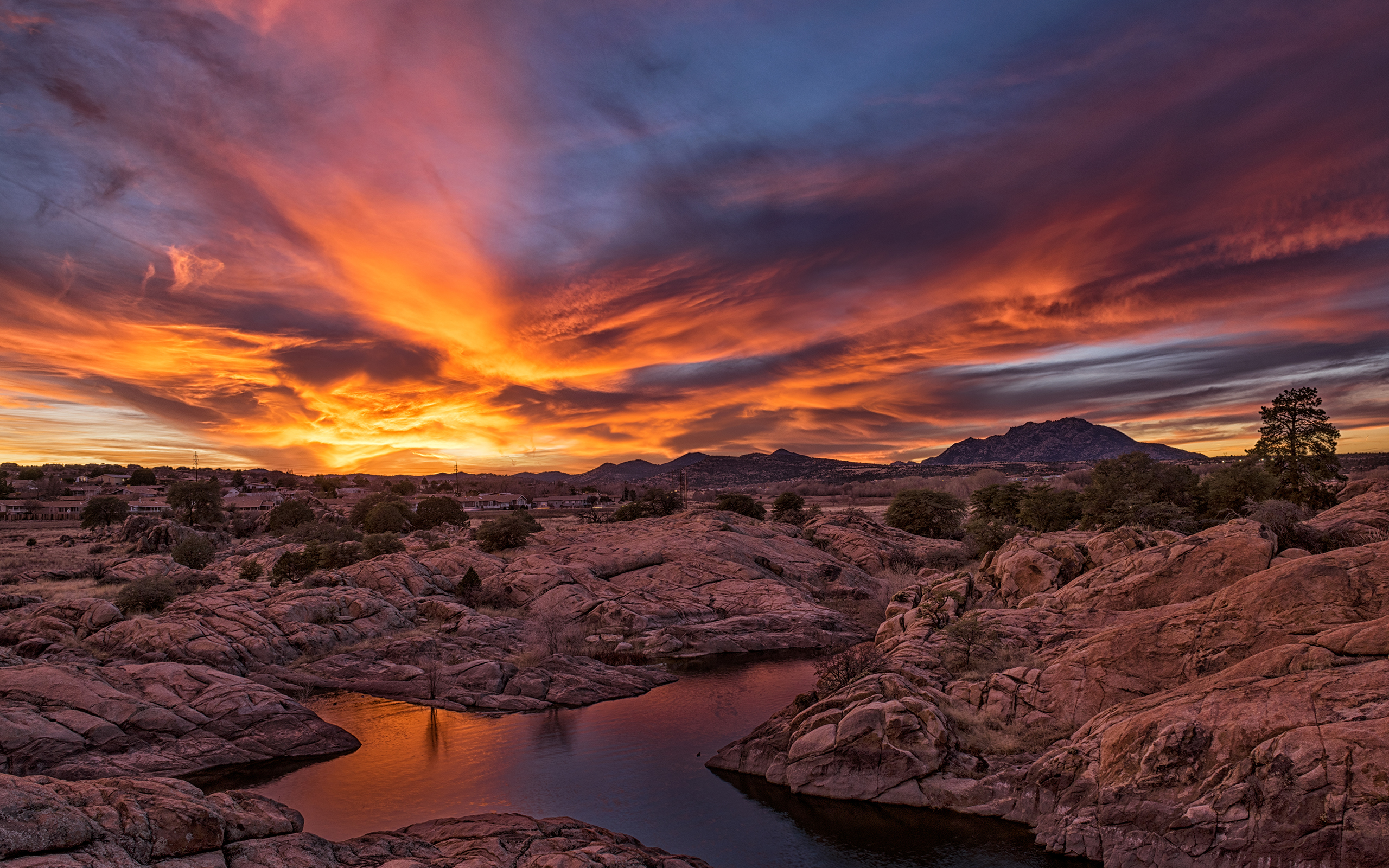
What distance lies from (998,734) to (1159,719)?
7169mm

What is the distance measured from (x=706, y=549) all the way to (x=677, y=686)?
27021mm

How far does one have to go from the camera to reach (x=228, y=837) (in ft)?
57.6

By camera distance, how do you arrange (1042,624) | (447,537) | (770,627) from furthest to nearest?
(447,537) < (770,627) < (1042,624)

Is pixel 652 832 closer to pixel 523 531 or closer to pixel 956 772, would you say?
pixel 956 772

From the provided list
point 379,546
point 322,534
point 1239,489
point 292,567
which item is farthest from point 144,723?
point 1239,489

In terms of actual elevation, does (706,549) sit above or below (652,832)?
above

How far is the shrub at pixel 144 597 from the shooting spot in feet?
162

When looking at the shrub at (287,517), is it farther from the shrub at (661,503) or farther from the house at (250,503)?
the shrub at (661,503)

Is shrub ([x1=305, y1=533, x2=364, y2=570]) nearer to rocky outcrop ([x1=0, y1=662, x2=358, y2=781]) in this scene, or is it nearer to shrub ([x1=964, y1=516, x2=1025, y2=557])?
rocky outcrop ([x1=0, y1=662, x2=358, y2=781])

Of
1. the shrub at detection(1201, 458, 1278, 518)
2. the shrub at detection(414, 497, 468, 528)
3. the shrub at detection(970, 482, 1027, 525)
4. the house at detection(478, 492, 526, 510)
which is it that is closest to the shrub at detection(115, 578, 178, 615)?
the shrub at detection(414, 497, 468, 528)

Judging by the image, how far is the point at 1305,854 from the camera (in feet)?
59.5

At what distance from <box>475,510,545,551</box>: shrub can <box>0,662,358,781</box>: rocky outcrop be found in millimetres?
38755

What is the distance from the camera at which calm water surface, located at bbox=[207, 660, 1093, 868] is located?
24.0m

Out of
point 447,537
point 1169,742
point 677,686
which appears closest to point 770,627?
point 677,686
